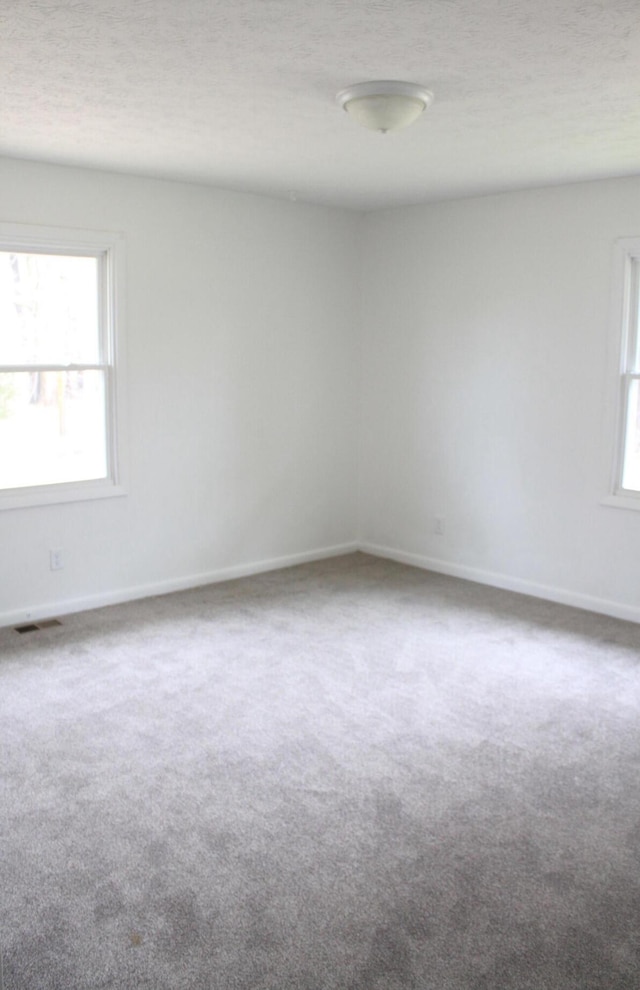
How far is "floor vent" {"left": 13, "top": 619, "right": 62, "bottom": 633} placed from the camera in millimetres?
4602

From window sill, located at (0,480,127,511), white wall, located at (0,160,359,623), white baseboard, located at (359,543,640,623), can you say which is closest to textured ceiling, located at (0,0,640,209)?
white wall, located at (0,160,359,623)

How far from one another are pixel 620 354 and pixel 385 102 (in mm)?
2323

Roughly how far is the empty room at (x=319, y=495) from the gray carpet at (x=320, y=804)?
1 cm

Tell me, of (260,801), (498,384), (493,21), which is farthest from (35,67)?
(498,384)

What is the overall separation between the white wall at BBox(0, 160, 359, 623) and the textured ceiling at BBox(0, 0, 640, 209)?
16.6 inches

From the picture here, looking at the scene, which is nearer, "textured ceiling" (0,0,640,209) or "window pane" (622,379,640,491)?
"textured ceiling" (0,0,640,209)

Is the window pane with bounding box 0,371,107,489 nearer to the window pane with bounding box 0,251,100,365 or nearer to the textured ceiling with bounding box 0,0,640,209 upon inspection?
the window pane with bounding box 0,251,100,365

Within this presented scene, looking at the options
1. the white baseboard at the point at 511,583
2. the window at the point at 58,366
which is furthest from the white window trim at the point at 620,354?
the window at the point at 58,366

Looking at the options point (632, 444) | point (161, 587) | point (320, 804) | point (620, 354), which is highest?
point (620, 354)

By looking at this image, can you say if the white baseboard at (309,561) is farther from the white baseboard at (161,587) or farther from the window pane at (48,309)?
the window pane at (48,309)

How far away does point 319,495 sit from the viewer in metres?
6.13

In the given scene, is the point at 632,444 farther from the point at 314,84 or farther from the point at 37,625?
the point at 37,625

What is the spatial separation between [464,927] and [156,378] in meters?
3.57

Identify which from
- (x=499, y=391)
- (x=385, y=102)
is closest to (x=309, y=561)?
(x=499, y=391)
